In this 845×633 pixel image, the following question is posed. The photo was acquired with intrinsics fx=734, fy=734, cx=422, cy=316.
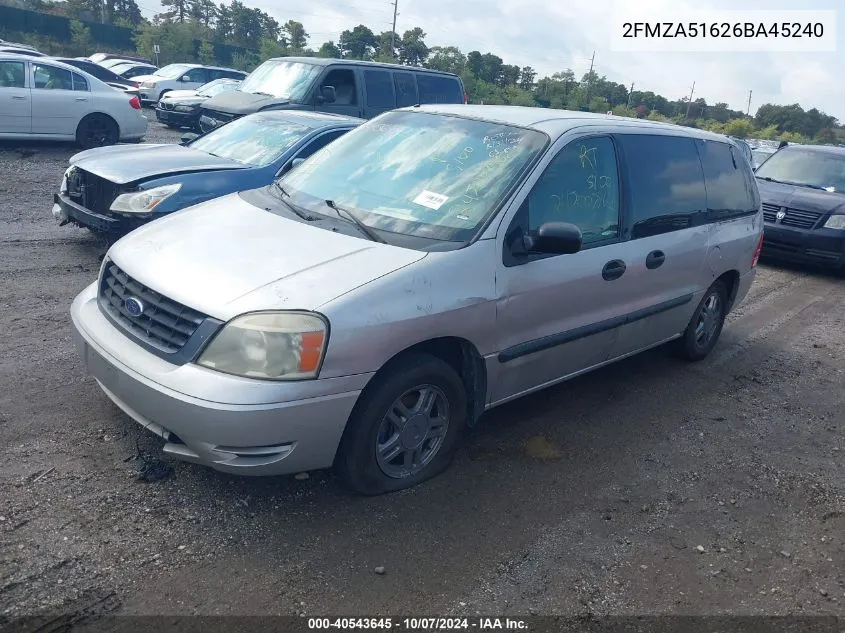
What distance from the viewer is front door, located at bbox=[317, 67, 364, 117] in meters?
11.7

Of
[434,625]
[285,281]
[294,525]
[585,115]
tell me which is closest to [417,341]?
[285,281]

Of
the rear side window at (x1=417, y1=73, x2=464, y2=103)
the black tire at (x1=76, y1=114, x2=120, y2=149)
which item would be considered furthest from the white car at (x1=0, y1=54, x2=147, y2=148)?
the rear side window at (x1=417, y1=73, x2=464, y2=103)

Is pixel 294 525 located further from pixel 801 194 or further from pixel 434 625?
→ pixel 801 194

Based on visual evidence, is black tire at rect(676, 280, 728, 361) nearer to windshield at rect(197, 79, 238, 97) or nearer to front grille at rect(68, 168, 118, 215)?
front grille at rect(68, 168, 118, 215)

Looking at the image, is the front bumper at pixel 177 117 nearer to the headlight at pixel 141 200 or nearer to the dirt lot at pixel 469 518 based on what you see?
the headlight at pixel 141 200

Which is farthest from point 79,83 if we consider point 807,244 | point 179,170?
point 807,244

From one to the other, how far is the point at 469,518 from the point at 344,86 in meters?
9.63

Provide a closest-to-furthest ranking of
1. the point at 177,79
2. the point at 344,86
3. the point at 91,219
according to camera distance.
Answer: the point at 91,219 → the point at 344,86 → the point at 177,79

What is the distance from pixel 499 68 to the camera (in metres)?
47.2

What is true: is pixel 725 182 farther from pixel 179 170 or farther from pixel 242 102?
pixel 242 102

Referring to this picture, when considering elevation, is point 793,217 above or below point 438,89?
below

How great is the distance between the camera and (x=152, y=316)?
11.1ft

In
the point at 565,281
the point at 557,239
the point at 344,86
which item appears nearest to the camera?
the point at 557,239

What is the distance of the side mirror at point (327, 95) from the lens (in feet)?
37.4
